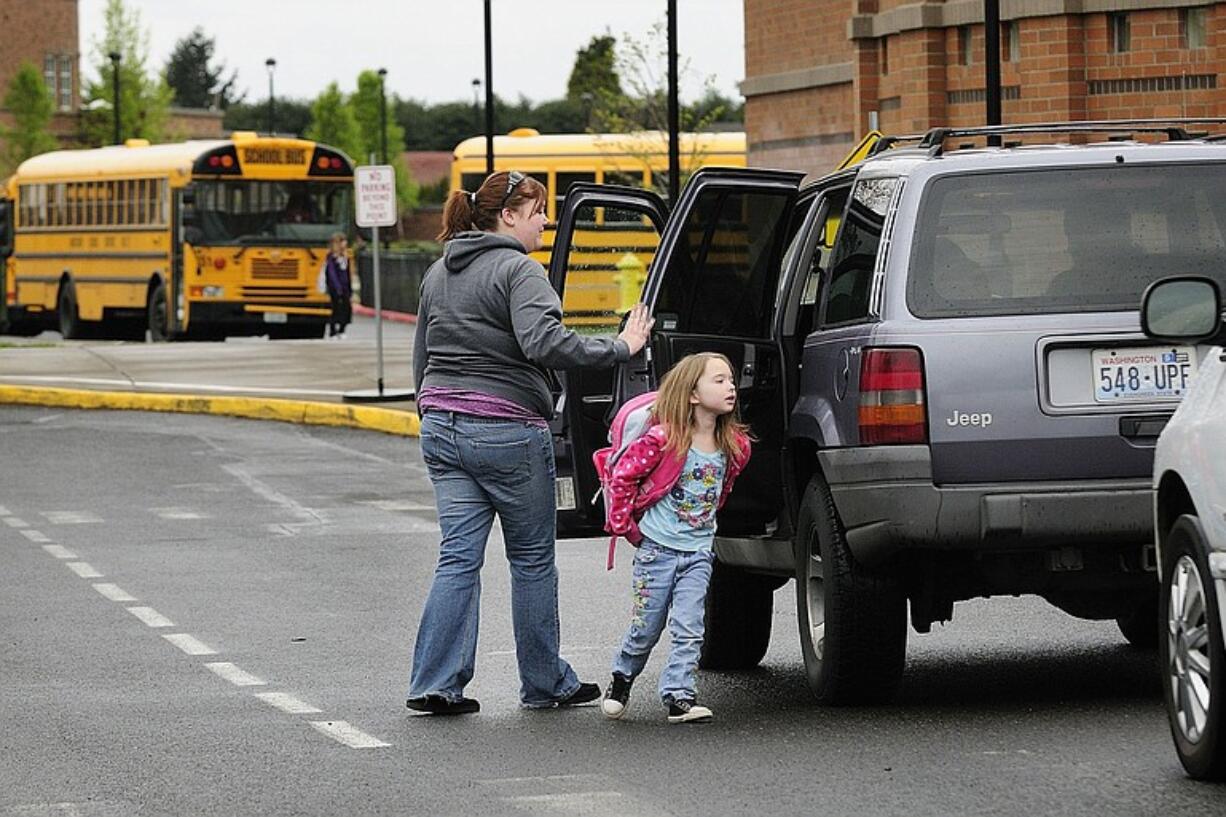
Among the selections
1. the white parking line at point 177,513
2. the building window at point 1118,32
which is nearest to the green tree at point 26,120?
the building window at point 1118,32

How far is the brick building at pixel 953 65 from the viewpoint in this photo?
21.5m

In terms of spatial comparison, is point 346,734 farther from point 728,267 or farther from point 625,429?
point 728,267

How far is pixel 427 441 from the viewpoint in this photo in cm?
902

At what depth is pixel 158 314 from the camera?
42.2 m

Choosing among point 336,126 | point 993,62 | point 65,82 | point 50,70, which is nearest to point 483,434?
point 993,62

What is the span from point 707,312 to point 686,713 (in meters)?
1.88

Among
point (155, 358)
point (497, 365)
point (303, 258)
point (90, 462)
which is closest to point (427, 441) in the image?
point (497, 365)

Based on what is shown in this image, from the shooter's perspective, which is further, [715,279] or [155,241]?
[155,241]

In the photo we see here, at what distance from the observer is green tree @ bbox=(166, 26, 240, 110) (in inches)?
6894

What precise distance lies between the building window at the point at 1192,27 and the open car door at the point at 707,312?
11.9 meters

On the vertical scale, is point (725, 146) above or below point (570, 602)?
above

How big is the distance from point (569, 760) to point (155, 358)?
85.3 feet

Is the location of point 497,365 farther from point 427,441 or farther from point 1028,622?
point 1028,622

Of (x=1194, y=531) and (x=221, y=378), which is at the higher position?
(x=1194, y=531)
